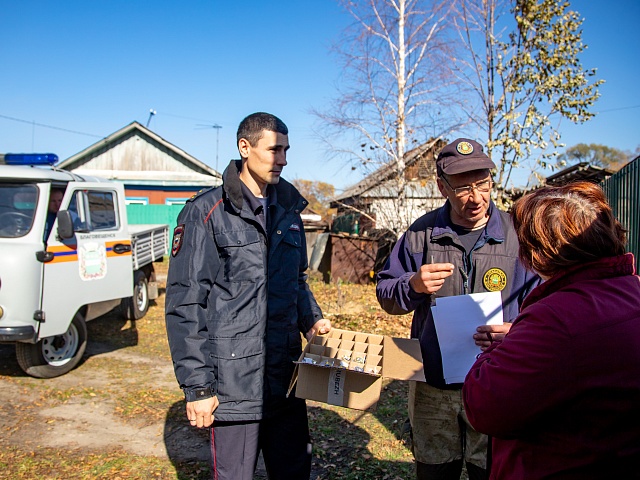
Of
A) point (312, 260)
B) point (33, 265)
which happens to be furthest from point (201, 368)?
point (312, 260)

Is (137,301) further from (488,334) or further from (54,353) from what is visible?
(488,334)

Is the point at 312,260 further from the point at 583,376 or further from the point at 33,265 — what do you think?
the point at 583,376

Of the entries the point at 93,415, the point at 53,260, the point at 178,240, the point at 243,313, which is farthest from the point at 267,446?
the point at 53,260

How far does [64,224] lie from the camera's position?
521 centimetres

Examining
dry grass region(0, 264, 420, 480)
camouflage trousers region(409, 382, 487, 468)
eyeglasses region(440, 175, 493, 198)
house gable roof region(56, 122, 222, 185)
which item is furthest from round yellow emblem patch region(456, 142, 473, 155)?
house gable roof region(56, 122, 222, 185)

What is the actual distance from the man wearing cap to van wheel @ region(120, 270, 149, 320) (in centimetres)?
654

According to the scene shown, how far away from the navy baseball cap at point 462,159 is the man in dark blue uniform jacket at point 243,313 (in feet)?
2.68

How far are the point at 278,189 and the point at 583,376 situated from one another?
5.83 ft

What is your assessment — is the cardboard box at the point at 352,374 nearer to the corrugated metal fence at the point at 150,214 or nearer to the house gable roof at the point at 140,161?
the corrugated metal fence at the point at 150,214

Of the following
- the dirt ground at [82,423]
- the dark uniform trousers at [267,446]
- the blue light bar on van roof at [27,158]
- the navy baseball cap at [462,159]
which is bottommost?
the dirt ground at [82,423]

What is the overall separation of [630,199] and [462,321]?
4.81m

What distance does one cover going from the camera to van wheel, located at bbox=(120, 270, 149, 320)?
7973 mm

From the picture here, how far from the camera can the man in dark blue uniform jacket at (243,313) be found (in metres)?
2.20

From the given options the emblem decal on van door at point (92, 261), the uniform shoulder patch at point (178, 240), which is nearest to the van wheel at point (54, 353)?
the emblem decal on van door at point (92, 261)
